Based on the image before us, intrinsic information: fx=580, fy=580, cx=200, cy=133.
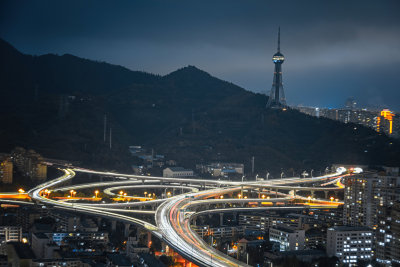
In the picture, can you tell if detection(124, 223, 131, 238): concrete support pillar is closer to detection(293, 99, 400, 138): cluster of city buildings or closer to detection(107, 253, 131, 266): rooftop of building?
detection(107, 253, 131, 266): rooftop of building

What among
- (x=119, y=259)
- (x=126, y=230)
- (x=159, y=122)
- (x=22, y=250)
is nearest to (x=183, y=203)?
(x=126, y=230)

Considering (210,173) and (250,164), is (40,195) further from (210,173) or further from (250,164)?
(250,164)

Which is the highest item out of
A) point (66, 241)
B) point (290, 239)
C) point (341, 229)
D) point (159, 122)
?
point (159, 122)

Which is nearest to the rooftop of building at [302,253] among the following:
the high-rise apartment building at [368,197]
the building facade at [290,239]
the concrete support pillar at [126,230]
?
the building facade at [290,239]

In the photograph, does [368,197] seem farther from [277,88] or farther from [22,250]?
[277,88]

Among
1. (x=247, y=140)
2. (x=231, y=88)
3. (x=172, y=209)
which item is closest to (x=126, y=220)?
(x=172, y=209)
